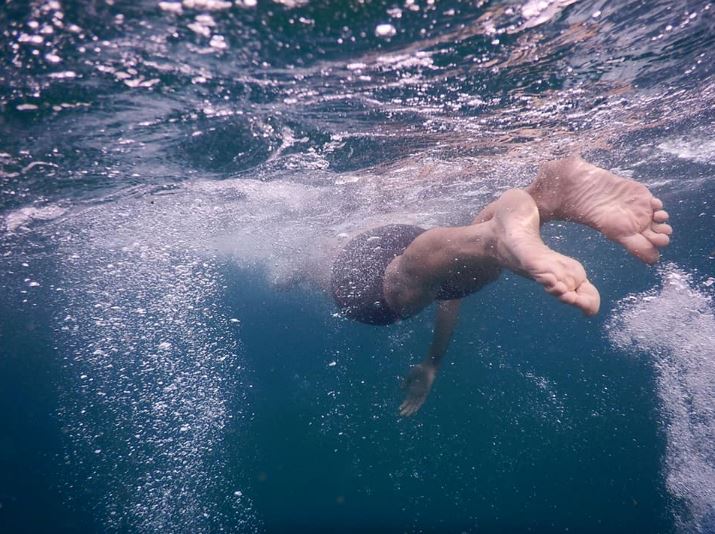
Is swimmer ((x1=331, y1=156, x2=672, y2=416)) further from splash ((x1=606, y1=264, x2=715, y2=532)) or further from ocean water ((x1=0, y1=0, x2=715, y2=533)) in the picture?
splash ((x1=606, y1=264, x2=715, y2=532))

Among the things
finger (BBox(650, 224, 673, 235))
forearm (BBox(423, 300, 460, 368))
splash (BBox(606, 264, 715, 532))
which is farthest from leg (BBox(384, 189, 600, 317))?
splash (BBox(606, 264, 715, 532))

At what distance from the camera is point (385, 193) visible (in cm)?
1534

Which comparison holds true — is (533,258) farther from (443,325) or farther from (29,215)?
(29,215)

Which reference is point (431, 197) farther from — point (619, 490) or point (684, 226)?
point (684, 226)

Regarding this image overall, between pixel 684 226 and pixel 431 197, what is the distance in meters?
34.5

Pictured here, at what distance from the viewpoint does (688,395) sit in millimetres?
15008

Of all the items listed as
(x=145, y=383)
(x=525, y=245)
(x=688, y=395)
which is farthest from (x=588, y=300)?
(x=145, y=383)

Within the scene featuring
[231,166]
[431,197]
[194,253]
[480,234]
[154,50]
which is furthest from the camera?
[194,253]

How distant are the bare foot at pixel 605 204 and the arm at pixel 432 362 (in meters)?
2.88

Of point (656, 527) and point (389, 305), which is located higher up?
point (389, 305)

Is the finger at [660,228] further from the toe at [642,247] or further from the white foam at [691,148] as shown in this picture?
the white foam at [691,148]

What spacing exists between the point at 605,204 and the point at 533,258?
1905 mm

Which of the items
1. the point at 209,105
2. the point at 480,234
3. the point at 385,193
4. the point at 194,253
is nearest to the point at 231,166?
the point at 209,105

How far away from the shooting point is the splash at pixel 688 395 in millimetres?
12523
